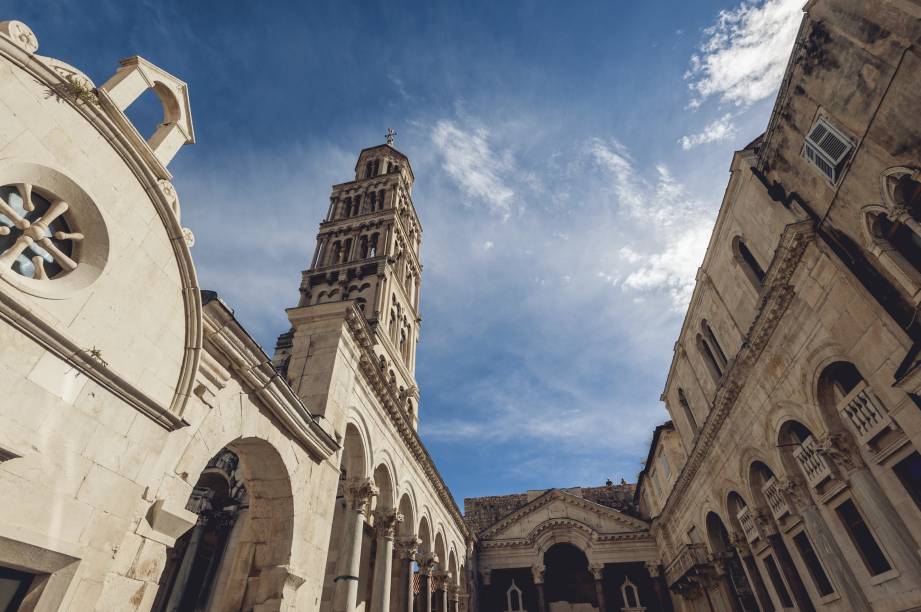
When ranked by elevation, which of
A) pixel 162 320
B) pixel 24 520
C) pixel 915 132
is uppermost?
pixel 915 132

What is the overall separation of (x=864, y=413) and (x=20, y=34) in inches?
Answer: 650

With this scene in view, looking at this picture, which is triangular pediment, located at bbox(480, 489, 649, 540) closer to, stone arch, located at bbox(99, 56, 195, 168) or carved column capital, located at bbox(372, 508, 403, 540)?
carved column capital, located at bbox(372, 508, 403, 540)

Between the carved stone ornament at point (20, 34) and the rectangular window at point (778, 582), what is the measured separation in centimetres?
2266

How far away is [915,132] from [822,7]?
Answer: 4.76m

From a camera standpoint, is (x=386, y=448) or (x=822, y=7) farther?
(x=386, y=448)

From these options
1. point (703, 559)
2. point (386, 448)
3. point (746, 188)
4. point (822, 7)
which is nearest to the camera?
point (822, 7)

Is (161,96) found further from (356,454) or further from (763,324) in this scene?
(763,324)

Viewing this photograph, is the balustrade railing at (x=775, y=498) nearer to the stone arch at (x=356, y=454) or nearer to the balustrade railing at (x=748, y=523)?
the balustrade railing at (x=748, y=523)

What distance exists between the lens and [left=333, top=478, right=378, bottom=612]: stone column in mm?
13141

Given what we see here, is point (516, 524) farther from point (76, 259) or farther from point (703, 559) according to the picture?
point (76, 259)

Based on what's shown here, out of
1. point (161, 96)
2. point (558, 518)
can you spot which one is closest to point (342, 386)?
point (161, 96)

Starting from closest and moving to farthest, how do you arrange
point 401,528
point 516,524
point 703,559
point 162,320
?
point 162,320
point 401,528
point 703,559
point 516,524

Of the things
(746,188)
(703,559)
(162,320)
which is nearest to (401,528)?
(703,559)

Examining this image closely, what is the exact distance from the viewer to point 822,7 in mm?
11688
